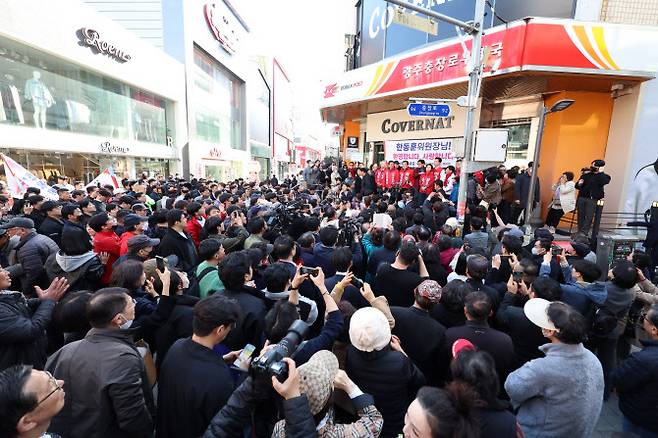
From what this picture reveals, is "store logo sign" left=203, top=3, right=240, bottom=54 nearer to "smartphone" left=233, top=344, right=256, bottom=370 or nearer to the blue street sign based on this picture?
the blue street sign

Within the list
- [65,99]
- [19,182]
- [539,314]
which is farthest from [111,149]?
[539,314]

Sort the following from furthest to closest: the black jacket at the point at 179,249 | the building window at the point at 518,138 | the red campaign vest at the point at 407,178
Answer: the red campaign vest at the point at 407,178
the building window at the point at 518,138
the black jacket at the point at 179,249

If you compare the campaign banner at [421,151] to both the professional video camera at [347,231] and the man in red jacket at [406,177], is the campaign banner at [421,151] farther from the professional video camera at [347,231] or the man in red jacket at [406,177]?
the professional video camera at [347,231]

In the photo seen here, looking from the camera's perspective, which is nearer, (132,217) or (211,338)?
(211,338)

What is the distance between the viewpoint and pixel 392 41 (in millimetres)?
13273

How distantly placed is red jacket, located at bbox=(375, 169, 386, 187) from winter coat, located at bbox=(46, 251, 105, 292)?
9302 millimetres

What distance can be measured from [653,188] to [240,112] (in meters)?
36.3

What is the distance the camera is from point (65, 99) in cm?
1384

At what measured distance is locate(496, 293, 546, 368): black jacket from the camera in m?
2.70

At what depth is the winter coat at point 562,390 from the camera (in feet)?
6.53

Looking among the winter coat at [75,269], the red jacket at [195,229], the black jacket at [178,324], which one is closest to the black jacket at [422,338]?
the black jacket at [178,324]

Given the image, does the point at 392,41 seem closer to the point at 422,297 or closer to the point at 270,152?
the point at 422,297

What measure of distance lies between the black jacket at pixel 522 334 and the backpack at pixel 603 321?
873 mm

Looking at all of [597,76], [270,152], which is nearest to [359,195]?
[597,76]
